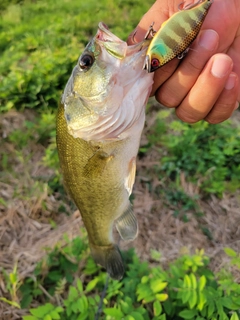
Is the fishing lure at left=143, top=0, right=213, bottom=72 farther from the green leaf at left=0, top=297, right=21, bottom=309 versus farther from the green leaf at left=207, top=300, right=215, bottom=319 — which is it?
the green leaf at left=0, top=297, right=21, bottom=309

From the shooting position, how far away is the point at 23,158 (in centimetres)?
363

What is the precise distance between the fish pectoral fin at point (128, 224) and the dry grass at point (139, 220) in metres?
1.01

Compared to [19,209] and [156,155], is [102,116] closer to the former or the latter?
Result: [19,209]

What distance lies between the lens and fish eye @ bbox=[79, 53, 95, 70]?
1.37m

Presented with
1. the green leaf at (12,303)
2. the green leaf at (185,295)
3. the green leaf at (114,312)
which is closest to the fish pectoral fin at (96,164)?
the green leaf at (114,312)

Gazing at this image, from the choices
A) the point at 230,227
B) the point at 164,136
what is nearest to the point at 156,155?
the point at 164,136

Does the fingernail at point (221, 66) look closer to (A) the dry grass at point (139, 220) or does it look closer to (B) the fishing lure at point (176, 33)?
(B) the fishing lure at point (176, 33)

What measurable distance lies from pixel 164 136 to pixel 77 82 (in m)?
2.43

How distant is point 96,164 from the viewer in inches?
62.8

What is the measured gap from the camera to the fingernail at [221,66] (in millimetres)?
1366

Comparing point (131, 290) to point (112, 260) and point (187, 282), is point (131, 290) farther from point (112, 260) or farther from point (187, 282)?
point (187, 282)

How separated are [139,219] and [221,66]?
205 cm

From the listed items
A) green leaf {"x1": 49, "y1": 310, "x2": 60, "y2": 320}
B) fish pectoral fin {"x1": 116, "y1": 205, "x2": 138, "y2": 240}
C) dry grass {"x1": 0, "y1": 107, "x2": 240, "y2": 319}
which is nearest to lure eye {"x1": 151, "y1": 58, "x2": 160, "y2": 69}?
fish pectoral fin {"x1": 116, "y1": 205, "x2": 138, "y2": 240}

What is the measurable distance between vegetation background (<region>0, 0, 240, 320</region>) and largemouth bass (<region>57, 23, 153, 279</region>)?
0.49 metres
